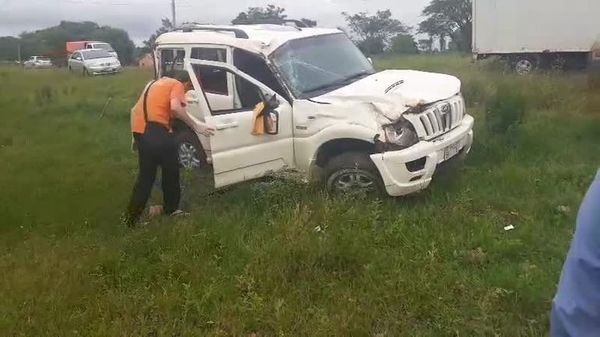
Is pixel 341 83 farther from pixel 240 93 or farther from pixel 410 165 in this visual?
pixel 410 165

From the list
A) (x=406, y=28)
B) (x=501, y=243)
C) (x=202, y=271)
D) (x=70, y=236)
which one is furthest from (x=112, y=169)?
(x=406, y=28)

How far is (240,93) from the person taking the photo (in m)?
6.93

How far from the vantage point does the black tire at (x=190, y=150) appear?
7.85 meters

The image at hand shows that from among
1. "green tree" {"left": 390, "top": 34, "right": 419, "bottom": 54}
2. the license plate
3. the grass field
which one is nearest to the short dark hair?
the grass field

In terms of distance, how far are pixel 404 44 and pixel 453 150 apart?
30811mm

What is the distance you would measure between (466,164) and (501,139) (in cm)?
81

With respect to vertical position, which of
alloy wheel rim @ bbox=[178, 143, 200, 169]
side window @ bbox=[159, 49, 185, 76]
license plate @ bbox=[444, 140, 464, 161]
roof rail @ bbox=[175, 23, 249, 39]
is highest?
roof rail @ bbox=[175, 23, 249, 39]

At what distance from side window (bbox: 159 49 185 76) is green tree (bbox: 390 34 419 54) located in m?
28.1

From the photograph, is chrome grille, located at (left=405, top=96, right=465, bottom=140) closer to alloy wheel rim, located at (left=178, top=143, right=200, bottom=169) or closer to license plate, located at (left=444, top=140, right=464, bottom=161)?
license plate, located at (left=444, top=140, right=464, bottom=161)

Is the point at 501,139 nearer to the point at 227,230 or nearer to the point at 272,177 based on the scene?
the point at 272,177

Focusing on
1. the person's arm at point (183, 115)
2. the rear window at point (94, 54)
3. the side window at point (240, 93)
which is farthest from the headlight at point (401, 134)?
the rear window at point (94, 54)

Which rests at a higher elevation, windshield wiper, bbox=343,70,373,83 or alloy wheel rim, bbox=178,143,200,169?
windshield wiper, bbox=343,70,373,83

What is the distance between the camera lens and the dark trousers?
611 cm

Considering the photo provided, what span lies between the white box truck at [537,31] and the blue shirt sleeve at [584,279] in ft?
58.4
